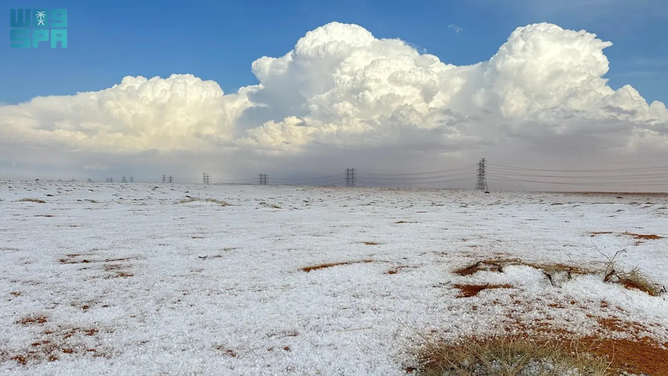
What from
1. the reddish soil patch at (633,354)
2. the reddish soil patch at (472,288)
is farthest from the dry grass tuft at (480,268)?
the reddish soil patch at (633,354)

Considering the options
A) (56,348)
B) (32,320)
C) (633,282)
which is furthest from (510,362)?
(32,320)

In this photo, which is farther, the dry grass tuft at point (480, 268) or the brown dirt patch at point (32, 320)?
the dry grass tuft at point (480, 268)

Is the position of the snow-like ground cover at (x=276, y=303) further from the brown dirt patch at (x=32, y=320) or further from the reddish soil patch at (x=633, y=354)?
the reddish soil patch at (x=633, y=354)

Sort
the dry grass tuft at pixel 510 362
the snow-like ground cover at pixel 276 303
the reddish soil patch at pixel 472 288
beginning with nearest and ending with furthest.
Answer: the dry grass tuft at pixel 510 362 → the snow-like ground cover at pixel 276 303 → the reddish soil patch at pixel 472 288

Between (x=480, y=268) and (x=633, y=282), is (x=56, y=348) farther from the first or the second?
(x=633, y=282)

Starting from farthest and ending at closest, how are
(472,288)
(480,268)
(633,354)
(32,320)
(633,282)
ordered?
(480,268) < (633,282) < (472,288) < (32,320) < (633,354)

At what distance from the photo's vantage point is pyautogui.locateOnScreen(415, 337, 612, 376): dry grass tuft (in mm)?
2021

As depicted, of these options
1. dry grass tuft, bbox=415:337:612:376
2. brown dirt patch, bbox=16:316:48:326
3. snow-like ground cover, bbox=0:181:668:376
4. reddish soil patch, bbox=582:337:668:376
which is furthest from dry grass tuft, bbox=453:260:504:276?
brown dirt patch, bbox=16:316:48:326

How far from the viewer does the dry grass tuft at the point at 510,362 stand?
202 cm

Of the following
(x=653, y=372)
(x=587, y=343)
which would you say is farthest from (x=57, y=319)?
(x=653, y=372)

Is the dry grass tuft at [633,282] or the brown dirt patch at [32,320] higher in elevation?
the dry grass tuft at [633,282]

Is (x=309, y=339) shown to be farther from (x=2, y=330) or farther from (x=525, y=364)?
(x=2, y=330)

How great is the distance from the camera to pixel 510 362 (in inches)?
83.4

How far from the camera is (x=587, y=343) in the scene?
2.51 metres
